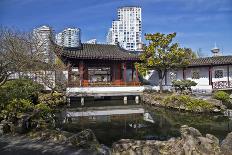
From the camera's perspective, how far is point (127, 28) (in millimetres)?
107062

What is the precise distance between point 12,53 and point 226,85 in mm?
24531

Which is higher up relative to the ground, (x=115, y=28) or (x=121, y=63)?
(x=115, y=28)

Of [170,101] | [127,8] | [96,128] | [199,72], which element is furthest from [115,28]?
[96,128]

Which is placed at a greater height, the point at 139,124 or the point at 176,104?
the point at 176,104

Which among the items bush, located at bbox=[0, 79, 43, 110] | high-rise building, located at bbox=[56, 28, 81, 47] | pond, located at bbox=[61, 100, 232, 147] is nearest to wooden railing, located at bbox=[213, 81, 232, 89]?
pond, located at bbox=[61, 100, 232, 147]

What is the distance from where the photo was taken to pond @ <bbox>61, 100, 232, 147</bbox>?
1330 centimetres

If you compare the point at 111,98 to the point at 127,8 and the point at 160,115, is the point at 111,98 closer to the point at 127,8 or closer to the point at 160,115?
the point at 160,115

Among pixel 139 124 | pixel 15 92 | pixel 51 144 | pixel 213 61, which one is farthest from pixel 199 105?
pixel 51 144

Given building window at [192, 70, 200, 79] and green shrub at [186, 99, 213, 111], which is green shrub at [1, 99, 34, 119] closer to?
green shrub at [186, 99, 213, 111]

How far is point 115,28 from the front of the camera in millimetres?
107938

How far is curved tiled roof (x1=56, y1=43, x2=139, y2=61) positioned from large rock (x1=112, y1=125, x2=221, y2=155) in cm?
1887

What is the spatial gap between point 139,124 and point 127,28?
93.6 m

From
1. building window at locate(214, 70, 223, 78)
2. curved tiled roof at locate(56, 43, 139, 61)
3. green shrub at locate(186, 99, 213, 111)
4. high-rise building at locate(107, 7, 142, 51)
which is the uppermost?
A: high-rise building at locate(107, 7, 142, 51)

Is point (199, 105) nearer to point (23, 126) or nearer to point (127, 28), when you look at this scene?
point (23, 126)
